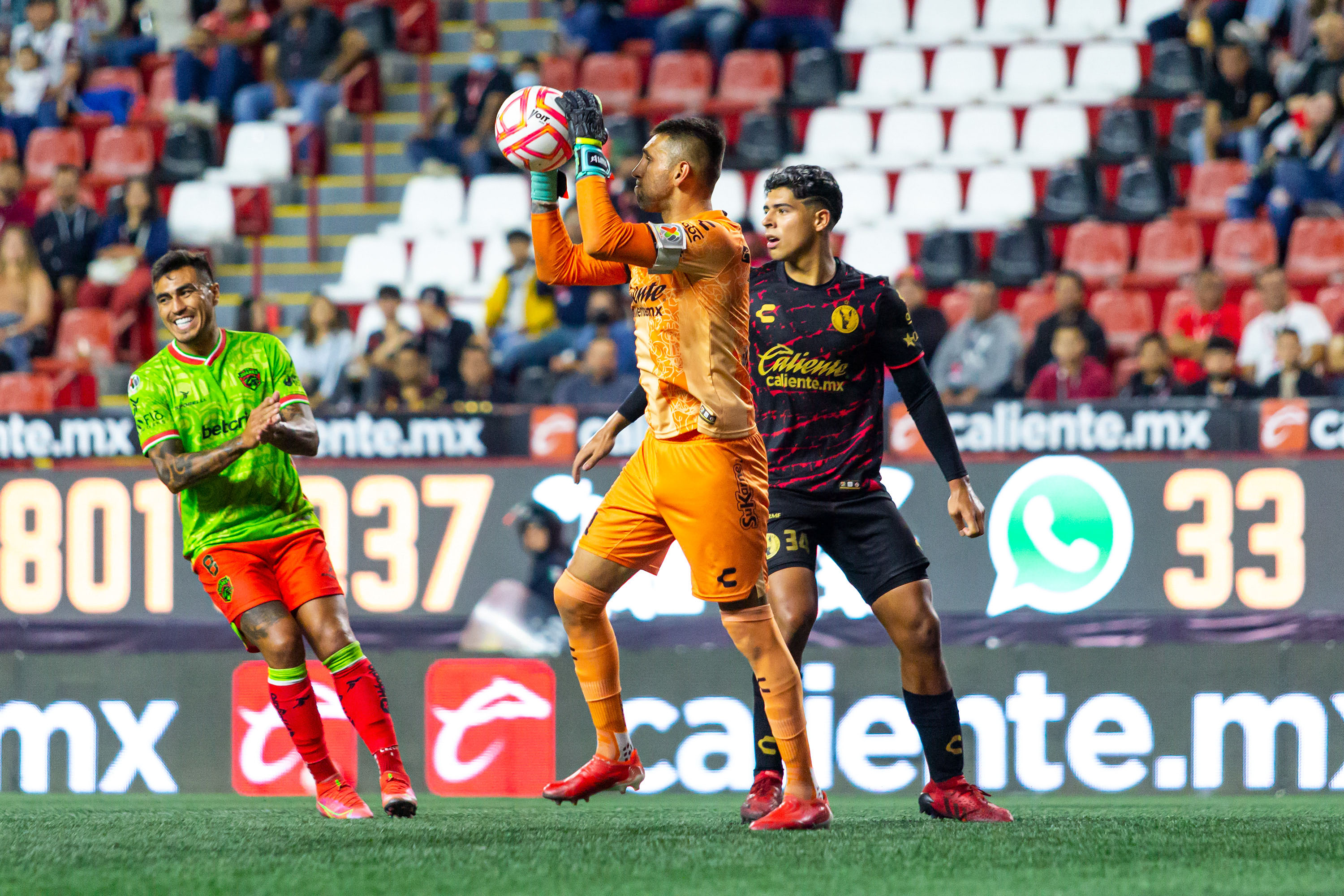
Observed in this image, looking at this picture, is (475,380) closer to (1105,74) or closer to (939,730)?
(939,730)

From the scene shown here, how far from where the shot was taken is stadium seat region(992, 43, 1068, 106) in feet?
45.9

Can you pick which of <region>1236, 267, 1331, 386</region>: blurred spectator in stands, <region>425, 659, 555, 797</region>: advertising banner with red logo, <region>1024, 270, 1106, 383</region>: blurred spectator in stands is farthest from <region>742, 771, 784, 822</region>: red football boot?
<region>1236, 267, 1331, 386</region>: blurred spectator in stands

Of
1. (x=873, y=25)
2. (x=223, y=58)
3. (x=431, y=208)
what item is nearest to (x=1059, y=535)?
(x=431, y=208)

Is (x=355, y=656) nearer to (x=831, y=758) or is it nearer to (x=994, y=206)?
(x=831, y=758)

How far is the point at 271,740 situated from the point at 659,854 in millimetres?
3855

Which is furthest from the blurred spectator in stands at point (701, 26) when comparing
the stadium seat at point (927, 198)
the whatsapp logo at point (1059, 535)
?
the whatsapp logo at point (1059, 535)

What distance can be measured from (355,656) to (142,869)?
1.35 metres

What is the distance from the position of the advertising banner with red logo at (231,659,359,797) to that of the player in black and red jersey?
9.77 feet

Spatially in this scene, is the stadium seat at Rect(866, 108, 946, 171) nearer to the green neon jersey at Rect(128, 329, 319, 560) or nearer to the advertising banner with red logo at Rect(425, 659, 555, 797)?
the advertising banner with red logo at Rect(425, 659, 555, 797)

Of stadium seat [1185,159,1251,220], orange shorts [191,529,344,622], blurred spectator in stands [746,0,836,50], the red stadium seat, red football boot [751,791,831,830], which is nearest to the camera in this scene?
red football boot [751,791,831,830]

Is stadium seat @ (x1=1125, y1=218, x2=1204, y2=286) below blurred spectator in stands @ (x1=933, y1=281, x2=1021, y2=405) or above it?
above

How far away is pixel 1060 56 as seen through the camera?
14.1 m

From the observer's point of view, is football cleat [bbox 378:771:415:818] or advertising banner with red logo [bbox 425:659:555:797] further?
advertising banner with red logo [bbox 425:659:555:797]

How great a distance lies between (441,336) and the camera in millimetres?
11398
